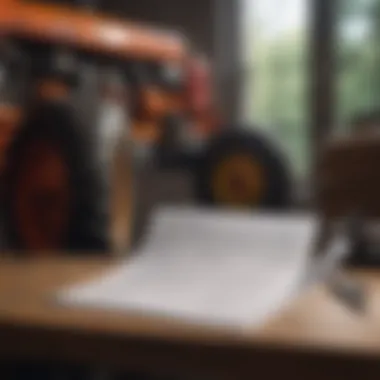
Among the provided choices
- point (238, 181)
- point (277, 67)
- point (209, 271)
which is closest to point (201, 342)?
point (209, 271)

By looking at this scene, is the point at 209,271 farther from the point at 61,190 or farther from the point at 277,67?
the point at 277,67

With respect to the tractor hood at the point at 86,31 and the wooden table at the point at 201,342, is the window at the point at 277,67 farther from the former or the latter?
the wooden table at the point at 201,342

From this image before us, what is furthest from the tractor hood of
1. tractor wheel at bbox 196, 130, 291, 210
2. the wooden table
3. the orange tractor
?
the wooden table

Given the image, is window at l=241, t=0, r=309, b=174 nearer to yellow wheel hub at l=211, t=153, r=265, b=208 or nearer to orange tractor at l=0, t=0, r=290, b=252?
orange tractor at l=0, t=0, r=290, b=252

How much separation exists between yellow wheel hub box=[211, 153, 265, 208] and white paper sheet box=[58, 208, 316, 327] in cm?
44

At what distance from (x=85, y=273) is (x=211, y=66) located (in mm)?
1387

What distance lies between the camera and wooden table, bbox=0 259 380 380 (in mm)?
329

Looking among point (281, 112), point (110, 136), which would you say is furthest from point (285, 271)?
point (281, 112)

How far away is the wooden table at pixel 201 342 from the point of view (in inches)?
12.9

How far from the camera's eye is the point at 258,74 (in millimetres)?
1987

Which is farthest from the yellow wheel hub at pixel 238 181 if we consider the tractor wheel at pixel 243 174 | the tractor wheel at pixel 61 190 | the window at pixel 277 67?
the window at pixel 277 67

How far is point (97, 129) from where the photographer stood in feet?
2.38

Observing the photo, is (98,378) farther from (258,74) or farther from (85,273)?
(258,74)

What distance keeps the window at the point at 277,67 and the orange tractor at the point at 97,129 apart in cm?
19
